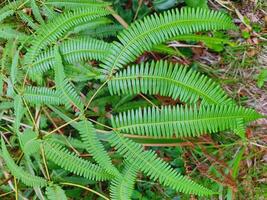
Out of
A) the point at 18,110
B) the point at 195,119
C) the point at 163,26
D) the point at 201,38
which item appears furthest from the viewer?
the point at 201,38

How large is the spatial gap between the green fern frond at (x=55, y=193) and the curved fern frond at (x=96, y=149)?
1.07ft

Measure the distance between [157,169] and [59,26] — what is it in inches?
42.1

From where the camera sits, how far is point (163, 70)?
2.27 meters

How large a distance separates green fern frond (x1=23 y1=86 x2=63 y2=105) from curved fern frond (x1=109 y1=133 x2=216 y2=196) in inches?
19.6

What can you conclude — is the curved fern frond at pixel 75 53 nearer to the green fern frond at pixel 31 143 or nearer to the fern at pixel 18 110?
the fern at pixel 18 110

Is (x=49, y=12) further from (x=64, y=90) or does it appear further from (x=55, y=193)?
(x=55, y=193)

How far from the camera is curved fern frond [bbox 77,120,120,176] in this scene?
2.30m

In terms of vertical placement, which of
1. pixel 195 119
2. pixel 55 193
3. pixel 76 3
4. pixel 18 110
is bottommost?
pixel 55 193

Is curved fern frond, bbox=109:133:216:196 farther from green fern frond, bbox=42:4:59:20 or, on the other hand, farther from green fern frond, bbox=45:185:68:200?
green fern frond, bbox=42:4:59:20

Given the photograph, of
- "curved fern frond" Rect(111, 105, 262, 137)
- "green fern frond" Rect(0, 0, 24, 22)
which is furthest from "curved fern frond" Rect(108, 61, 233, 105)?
"green fern frond" Rect(0, 0, 24, 22)

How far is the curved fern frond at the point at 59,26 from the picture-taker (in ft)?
8.09

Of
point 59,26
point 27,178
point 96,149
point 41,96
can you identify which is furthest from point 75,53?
point 27,178

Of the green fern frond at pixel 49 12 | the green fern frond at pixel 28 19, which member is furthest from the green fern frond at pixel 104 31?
the green fern frond at pixel 28 19

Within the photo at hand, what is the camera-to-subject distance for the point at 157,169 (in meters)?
2.24
